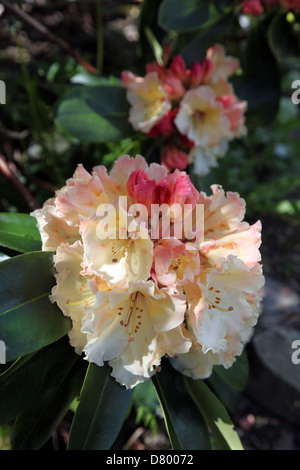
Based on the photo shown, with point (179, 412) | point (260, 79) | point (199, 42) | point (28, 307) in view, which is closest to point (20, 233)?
point (28, 307)

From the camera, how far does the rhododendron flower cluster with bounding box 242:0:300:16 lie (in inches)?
49.1

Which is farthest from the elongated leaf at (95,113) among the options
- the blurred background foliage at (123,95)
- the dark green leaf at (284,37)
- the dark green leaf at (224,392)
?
the dark green leaf at (224,392)

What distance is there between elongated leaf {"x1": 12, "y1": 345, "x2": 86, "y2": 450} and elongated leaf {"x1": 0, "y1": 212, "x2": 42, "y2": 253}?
20 cm

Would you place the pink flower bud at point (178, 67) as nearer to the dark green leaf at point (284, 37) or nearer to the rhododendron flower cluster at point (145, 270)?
the dark green leaf at point (284, 37)

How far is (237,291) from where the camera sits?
27.7 inches

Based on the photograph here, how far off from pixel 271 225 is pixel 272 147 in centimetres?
48

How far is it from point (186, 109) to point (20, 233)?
532mm

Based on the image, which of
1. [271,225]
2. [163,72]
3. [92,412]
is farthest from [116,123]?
[271,225]

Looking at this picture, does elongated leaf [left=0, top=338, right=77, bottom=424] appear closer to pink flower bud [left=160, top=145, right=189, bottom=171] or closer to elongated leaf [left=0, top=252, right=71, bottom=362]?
elongated leaf [left=0, top=252, right=71, bottom=362]

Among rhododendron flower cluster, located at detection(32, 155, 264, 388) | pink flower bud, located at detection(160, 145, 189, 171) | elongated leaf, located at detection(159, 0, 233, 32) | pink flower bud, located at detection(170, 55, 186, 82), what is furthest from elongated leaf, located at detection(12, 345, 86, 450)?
elongated leaf, located at detection(159, 0, 233, 32)

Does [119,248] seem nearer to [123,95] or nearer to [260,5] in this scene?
[123,95]

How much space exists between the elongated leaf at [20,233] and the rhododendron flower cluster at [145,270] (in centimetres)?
7

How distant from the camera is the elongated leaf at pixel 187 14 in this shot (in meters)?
1.11
